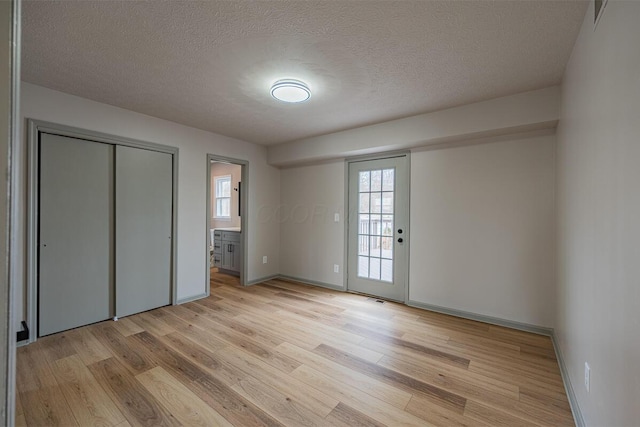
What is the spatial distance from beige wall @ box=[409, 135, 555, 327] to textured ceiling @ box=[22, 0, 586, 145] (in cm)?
70

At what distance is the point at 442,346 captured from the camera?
260cm

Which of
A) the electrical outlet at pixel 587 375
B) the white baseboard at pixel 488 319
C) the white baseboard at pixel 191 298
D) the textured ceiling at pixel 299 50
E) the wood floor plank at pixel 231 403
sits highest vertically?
the textured ceiling at pixel 299 50

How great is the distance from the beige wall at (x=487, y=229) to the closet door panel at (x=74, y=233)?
12.0 ft

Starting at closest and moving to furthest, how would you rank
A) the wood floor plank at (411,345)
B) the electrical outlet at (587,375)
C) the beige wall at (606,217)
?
the beige wall at (606,217) → the electrical outlet at (587,375) → the wood floor plank at (411,345)

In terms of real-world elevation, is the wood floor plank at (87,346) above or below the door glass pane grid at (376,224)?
below

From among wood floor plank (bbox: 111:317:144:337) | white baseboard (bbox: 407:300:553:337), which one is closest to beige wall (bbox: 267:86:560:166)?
white baseboard (bbox: 407:300:553:337)

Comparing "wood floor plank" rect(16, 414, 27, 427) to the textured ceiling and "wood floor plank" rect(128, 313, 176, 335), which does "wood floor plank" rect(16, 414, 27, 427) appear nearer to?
"wood floor plank" rect(128, 313, 176, 335)

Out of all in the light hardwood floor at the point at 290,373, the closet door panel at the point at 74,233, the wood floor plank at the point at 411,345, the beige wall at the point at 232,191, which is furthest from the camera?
the beige wall at the point at 232,191

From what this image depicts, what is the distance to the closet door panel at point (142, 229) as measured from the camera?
3.19m

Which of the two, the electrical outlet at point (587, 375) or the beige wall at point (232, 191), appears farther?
the beige wall at point (232, 191)

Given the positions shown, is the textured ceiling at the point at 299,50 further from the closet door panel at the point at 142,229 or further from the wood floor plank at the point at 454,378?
the wood floor plank at the point at 454,378

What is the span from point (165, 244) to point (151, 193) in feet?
2.20

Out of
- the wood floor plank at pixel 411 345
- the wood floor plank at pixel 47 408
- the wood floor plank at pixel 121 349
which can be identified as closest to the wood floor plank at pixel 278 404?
the wood floor plank at pixel 121 349

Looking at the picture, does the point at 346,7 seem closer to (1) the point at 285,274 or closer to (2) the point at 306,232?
(2) the point at 306,232
